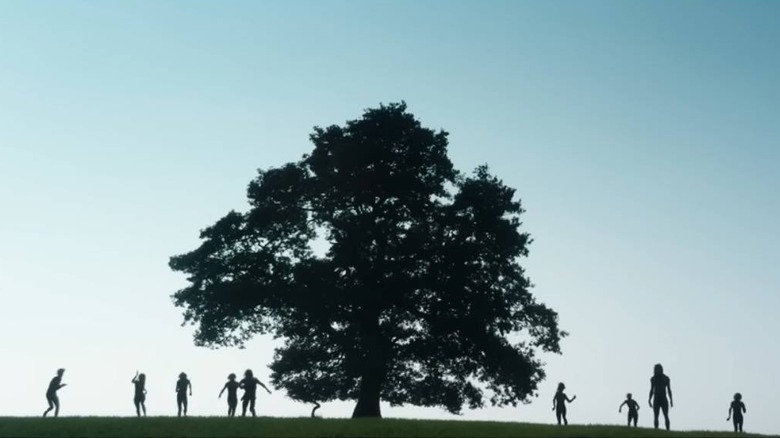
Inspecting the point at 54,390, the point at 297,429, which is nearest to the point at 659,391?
the point at 297,429

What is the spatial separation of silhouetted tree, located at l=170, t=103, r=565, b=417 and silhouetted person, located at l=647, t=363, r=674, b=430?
36.7 ft

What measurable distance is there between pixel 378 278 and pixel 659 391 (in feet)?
49.3

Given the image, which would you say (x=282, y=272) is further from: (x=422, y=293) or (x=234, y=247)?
(x=422, y=293)

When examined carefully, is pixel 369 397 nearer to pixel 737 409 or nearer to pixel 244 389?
pixel 244 389

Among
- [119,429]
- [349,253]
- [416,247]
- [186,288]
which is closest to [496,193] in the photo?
[416,247]

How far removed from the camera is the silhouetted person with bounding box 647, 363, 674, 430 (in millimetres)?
32797

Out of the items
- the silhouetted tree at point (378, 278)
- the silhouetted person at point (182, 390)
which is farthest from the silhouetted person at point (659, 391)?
the silhouetted person at point (182, 390)

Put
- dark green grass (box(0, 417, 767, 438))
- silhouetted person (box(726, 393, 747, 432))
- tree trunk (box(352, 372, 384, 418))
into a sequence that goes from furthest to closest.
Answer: tree trunk (box(352, 372, 384, 418))
silhouetted person (box(726, 393, 747, 432))
dark green grass (box(0, 417, 767, 438))

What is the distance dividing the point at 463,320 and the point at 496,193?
714 centimetres

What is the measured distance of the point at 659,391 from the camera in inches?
1293

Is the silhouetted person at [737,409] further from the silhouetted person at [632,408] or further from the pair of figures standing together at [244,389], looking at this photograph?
the pair of figures standing together at [244,389]

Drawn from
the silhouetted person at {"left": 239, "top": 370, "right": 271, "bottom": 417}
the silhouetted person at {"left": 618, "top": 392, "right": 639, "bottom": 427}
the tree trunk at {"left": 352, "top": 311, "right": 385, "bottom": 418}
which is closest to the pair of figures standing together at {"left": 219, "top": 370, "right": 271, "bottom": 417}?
the silhouetted person at {"left": 239, "top": 370, "right": 271, "bottom": 417}

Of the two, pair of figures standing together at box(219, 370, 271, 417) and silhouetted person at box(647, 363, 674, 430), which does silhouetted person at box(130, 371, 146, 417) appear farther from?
silhouetted person at box(647, 363, 674, 430)

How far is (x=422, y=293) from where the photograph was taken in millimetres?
43438
